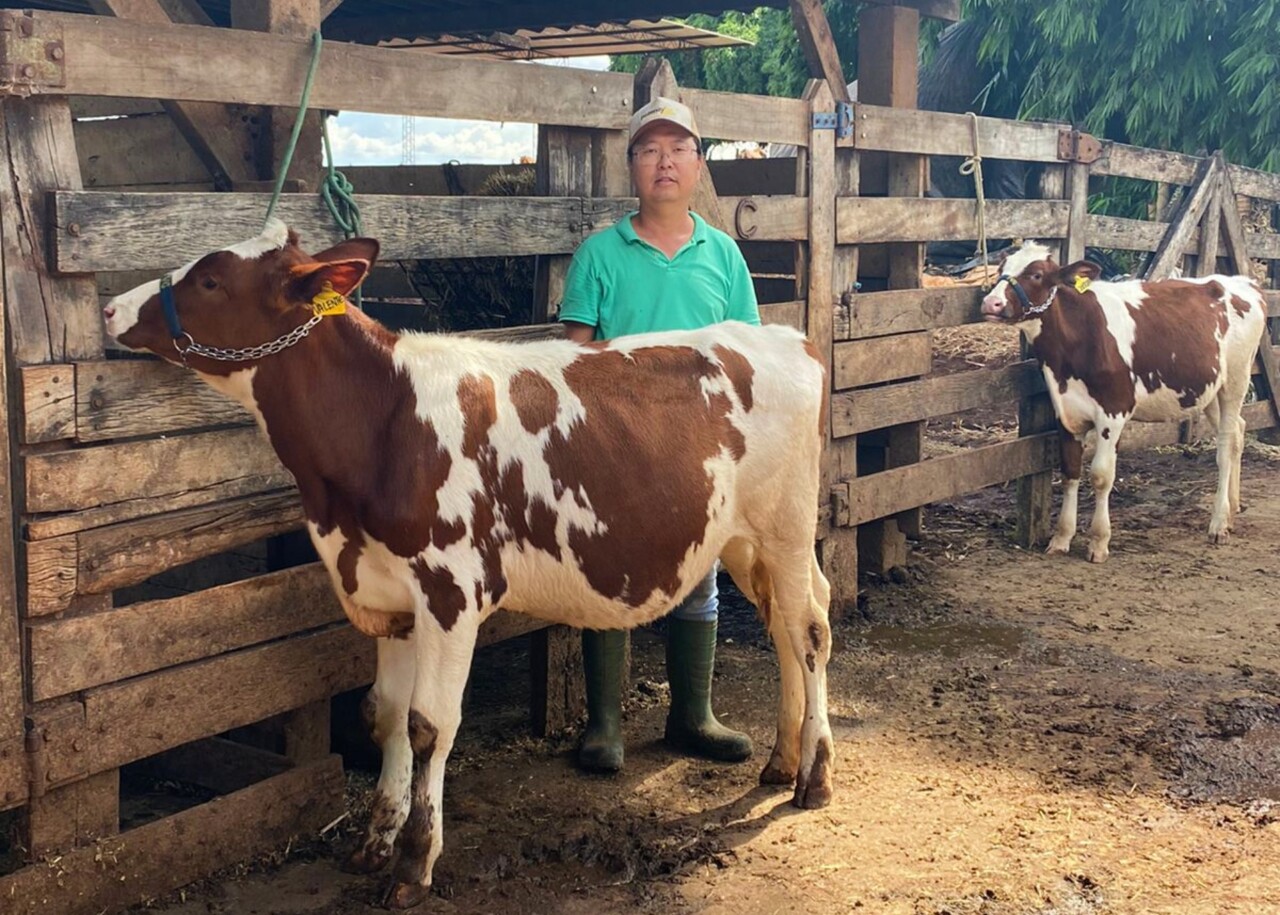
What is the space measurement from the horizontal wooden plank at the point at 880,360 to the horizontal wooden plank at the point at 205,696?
3393 mm

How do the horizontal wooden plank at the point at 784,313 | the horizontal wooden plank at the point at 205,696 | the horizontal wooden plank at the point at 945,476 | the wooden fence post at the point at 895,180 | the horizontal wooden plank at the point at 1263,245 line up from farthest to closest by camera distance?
the horizontal wooden plank at the point at 1263,245 < the wooden fence post at the point at 895,180 < the horizontal wooden plank at the point at 945,476 < the horizontal wooden plank at the point at 784,313 < the horizontal wooden plank at the point at 205,696

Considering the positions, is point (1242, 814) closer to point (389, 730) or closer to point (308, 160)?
point (389, 730)

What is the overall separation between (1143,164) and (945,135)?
305 cm

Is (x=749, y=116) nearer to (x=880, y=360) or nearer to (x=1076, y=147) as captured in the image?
(x=880, y=360)

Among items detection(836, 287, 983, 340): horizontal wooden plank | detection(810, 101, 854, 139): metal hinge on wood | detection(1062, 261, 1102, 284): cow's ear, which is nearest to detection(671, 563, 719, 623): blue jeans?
detection(836, 287, 983, 340): horizontal wooden plank

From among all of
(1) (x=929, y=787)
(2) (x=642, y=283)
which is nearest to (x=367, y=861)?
(1) (x=929, y=787)

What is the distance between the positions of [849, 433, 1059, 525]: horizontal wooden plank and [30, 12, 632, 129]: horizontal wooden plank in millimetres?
2713

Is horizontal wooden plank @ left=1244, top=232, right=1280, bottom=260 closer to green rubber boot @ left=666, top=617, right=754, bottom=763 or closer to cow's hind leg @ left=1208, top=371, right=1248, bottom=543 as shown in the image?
cow's hind leg @ left=1208, top=371, right=1248, bottom=543

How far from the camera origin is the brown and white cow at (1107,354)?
891cm

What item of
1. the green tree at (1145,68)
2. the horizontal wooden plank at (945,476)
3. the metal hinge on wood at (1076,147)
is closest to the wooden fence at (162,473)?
the horizontal wooden plank at (945,476)

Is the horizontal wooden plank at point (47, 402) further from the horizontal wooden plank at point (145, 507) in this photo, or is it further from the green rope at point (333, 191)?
the green rope at point (333, 191)

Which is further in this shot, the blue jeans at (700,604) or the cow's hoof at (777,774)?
the blue jeans at (700,604)

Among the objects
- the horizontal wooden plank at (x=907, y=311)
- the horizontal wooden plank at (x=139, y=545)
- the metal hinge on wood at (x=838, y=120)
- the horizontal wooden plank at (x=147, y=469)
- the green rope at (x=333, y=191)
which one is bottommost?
the horizontal wooden plank at (x=139, y=545)

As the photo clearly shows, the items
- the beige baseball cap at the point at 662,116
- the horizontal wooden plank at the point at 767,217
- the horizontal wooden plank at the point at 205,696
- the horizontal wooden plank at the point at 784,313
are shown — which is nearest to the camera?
the horizontal wooden plank at the point at 205,696
